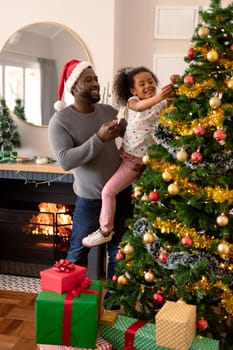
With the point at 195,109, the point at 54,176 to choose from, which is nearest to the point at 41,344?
the point at 195,109

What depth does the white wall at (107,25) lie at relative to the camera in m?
3.21

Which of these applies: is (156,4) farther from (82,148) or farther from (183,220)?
(183,220)

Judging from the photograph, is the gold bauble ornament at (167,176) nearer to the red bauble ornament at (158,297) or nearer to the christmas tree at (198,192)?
the christmas tree at (198,192)

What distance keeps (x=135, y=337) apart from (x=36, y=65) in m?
2.23

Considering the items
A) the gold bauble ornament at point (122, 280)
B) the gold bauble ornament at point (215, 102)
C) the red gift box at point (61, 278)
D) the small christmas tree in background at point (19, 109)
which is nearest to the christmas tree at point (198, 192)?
the gold bauble ornament at point (215, 102)

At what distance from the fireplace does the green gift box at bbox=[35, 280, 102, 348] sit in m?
1.39

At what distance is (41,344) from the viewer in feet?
5.96

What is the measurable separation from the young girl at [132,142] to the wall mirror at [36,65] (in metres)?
1.09

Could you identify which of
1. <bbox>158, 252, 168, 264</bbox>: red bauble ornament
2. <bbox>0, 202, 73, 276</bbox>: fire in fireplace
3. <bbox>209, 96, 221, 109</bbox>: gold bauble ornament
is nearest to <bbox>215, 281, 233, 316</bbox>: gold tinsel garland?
<bbox>158, 252, 168, 264</bbox>: red bauble ornament

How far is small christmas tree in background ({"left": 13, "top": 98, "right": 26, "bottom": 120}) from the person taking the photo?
11.2 ft

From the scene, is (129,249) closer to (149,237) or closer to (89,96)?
(149,237)

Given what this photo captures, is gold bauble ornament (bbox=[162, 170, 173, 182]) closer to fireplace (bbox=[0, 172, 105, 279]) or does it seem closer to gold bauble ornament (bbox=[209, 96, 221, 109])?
gold bauble ornament (bbox=[209, 96, 221, 109])

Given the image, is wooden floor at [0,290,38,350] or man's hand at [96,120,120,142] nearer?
man's hand at [96,120,120,142]

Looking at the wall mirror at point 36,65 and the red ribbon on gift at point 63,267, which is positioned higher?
the wall mirror at point 36,65
